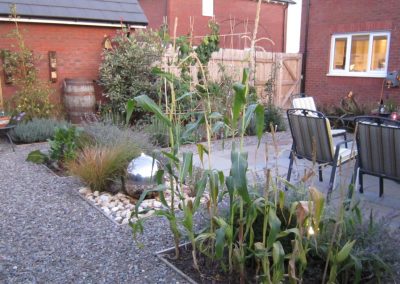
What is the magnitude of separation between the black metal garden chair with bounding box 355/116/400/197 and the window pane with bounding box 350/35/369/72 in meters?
7.69

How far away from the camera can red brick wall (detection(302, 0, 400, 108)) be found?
9789 mm

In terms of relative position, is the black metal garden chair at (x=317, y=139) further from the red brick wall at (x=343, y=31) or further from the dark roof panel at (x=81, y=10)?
the dark roof panel at (x=81, y=10)

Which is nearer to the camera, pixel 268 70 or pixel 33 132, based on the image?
pixel 33 132

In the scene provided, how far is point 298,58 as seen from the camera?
12.1 m

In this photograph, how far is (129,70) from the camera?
884 cm

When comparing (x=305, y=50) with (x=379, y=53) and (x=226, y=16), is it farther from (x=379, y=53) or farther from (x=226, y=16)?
(x=226, y=16)

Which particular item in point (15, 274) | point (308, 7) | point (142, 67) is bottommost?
point (15, 274)

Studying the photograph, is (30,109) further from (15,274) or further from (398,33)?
(398,33)

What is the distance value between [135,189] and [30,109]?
5065mm

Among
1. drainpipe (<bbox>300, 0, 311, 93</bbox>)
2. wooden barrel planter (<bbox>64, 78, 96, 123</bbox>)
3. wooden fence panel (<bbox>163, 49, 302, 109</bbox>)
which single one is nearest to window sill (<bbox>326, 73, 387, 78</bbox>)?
drainpipe (<bbox>300, 0, 311, 93</bbox>)

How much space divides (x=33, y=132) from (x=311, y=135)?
5326 millimetres

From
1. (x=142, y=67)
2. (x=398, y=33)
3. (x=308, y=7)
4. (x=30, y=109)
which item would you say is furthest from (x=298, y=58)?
(x=30, y=109)

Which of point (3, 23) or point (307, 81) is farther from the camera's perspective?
point (307, 81)

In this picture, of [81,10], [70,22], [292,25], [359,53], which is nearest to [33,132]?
[70,22]
